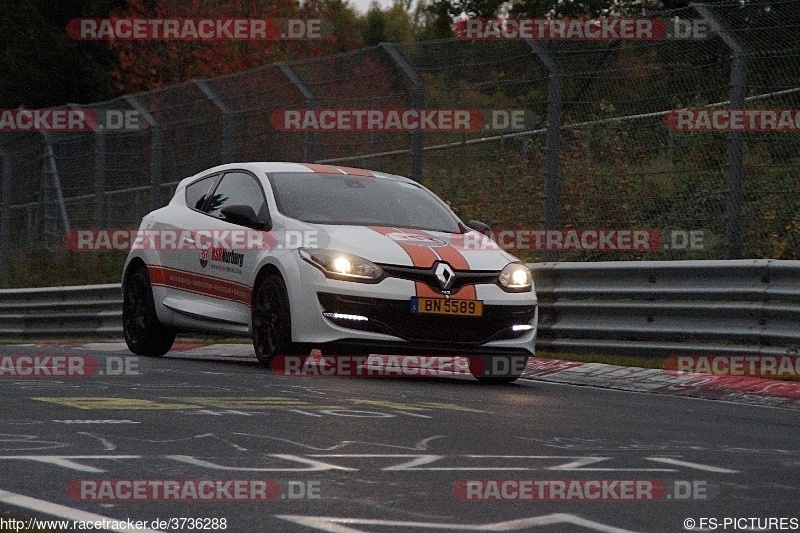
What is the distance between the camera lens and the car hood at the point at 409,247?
35.1 ft

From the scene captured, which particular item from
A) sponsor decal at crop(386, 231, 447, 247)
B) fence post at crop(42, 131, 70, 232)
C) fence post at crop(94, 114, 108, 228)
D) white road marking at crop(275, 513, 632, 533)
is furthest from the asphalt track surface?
fence post at crop(42, 131, 70, 232)

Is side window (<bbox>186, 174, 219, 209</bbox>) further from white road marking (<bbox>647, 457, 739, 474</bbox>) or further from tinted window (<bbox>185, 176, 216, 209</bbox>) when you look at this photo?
white road marking (<bbox>647, 457, 739, 474</bbox>)

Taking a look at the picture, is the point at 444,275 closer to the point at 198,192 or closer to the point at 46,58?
the point at 198,192

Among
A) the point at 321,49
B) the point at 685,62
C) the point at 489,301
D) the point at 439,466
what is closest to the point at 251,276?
the point at 489,301

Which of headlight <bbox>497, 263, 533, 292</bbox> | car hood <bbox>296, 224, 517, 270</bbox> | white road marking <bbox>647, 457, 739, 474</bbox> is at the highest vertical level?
car hood <bbox>296, 224, 517, 270</bbox>

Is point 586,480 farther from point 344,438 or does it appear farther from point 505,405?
point 505,405

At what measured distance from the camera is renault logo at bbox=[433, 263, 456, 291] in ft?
35.0

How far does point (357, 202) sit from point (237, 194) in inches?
43.8

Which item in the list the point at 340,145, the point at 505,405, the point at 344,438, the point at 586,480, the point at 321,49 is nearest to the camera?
the point at 586,480

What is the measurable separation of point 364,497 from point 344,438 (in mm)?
1661

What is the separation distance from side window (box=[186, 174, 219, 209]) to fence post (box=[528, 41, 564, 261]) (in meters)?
2.94

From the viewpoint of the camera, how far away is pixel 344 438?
23.2ft

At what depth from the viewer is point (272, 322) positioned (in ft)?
36.7

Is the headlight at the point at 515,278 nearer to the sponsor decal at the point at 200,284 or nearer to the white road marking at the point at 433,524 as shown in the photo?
the sponsor decal at the point at 200,284
